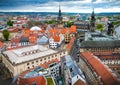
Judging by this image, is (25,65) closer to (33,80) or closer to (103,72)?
(33,80)

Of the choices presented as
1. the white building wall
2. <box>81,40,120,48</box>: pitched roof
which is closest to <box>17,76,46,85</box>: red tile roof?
the white building wall

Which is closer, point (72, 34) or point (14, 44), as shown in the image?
point (14, 44)

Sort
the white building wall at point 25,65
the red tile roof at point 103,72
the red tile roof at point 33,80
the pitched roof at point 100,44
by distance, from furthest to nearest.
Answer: the pitched roof at point 100,44
the white building wall at point 25,65
the red tile roof at point 103,72
the red tile roof at point 33,80

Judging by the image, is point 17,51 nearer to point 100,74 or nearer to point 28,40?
point 28,40

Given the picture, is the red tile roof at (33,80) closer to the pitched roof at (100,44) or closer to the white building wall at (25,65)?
the white building wall at (25,65)

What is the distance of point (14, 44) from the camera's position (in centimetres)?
2219

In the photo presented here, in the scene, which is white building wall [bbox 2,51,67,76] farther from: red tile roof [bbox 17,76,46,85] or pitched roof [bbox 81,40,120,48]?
red tile roof [bbox 17,76,46,85]

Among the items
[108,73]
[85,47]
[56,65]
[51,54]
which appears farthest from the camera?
[85,47]

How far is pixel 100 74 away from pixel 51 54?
6953mm

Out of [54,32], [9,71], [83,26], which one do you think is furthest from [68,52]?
[83,26]

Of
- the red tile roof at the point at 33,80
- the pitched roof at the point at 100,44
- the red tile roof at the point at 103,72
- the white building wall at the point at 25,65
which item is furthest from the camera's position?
the pitched roof at the point at 100,44

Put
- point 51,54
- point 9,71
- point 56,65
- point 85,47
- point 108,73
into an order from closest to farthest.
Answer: point 108,73
point 56,65
point 9,71
point 51,54
point 85,47

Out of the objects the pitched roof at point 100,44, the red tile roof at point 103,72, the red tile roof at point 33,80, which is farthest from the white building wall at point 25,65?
the red tile roof at point 33,80

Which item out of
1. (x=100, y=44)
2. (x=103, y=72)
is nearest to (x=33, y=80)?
(x=103, y=72)
